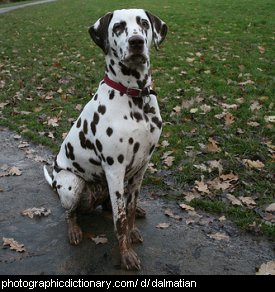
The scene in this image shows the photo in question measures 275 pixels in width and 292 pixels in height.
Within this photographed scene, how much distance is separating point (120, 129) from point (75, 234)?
4.30 ft

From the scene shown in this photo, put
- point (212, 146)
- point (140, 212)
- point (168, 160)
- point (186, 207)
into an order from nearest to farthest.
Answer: point (140, 212) → point (186, 207) → point (168, 160) → point (212, 146)

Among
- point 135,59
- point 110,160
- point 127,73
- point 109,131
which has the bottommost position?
point 110,160

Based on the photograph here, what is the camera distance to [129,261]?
3.80 meters

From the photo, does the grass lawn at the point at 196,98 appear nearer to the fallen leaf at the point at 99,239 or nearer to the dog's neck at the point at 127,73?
the fallen leaf at the point at 99,239

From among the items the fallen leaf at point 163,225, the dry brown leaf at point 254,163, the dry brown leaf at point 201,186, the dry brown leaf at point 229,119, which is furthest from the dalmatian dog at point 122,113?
the dry brown leaf at point 229,119

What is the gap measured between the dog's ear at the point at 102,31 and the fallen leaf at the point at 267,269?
2.32 meters

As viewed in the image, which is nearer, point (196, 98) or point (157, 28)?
point (157, 28)

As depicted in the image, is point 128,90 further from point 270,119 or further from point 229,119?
point 270,119

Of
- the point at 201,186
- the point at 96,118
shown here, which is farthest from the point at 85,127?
the point at 201,186

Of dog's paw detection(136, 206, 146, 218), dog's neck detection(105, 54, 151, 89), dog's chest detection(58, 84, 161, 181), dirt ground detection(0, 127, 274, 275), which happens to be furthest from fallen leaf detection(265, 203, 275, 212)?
dog's neck detection(105, 54, 151, 89)

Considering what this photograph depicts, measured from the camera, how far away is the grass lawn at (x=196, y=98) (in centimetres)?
520

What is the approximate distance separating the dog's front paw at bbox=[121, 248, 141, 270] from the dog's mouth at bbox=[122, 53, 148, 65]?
66.0 inches

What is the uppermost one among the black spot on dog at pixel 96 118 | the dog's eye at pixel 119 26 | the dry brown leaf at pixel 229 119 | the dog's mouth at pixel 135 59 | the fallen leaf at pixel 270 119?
the dog's eye at pixel 119 26
